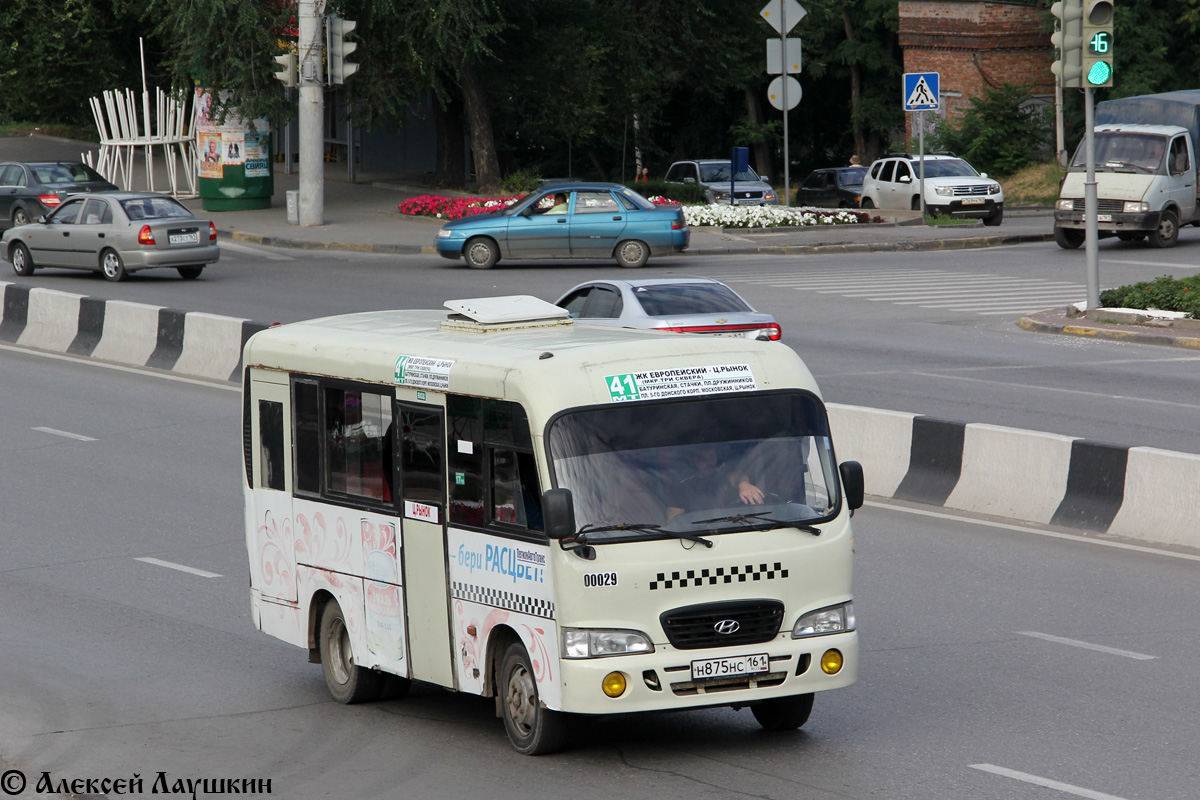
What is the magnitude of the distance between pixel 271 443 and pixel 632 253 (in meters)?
20.8

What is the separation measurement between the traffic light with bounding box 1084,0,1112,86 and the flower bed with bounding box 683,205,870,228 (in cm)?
1483

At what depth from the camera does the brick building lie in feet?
178

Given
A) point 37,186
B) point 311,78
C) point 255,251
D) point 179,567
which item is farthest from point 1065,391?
point 37,186

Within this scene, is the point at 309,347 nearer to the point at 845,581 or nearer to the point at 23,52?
the point at 845,581

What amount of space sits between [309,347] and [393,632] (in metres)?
1.57

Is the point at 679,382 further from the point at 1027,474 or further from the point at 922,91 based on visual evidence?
the point at 922,91

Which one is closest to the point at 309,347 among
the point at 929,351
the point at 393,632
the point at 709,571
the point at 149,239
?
the point at 393,632

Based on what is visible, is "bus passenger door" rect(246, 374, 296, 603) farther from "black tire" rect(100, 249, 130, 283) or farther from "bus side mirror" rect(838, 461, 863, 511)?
"black tire" rect(100, 249, 130, 283)

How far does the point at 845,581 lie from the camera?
7.14 meters

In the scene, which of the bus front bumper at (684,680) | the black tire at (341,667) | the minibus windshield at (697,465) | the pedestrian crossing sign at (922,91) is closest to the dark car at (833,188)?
Answer: the pedestrian crossing sign at (922,91)

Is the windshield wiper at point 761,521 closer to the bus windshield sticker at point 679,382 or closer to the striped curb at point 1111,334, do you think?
the bus windshield sticker at point 679,382

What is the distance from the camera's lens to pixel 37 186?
1348 inches

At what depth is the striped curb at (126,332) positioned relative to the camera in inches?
781

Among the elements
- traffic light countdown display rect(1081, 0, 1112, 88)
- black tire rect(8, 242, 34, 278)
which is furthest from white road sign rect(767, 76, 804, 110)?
black tire rect(8, 242, 34, 278)
